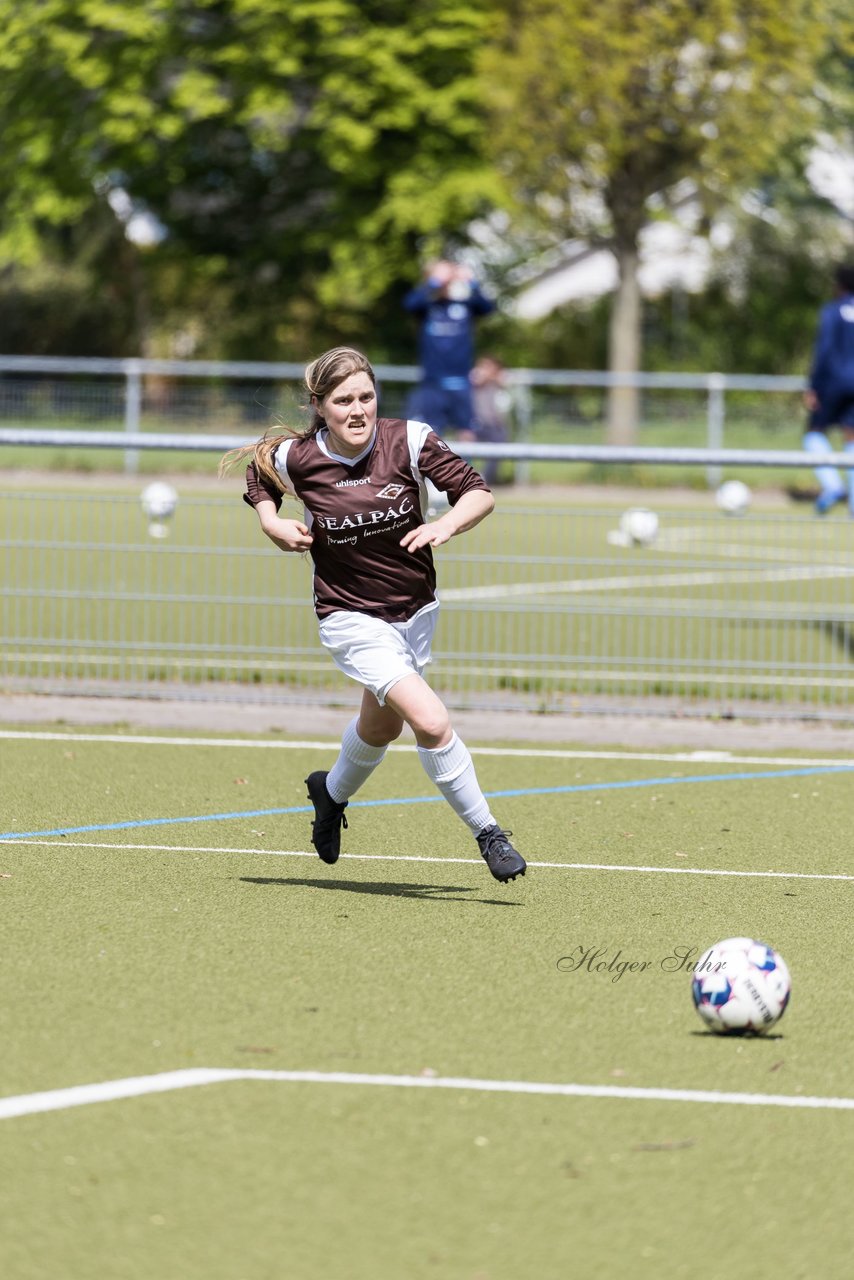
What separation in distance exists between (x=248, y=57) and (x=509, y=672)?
25.2 metres

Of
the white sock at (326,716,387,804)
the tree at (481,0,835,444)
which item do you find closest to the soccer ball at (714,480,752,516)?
the white sock at (326,716,387,804)

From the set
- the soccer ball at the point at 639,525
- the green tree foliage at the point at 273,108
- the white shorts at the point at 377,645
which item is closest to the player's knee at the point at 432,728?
the white shorts at the point at 377,645

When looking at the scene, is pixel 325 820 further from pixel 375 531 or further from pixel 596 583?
pixel 596 583

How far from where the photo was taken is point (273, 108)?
3516cm

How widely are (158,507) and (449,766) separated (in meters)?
5.40

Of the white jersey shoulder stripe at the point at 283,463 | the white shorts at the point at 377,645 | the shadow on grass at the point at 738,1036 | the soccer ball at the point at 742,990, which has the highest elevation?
the white jersey shoulder stripe at the point at 283,463

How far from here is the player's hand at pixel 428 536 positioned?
6.76 metres

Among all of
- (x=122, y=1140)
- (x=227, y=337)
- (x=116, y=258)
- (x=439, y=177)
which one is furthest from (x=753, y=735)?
(x=116, y=258)

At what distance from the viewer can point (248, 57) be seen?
34.8 metres

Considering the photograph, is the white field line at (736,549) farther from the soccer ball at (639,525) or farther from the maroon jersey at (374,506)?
the maroon jersey at (374,506)

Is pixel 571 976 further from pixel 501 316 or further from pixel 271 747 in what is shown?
pixel 501 316

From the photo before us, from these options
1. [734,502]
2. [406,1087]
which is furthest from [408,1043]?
[734,502]

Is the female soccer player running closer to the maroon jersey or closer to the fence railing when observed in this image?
the maroon jersey

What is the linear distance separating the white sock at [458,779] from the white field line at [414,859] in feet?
2.23
